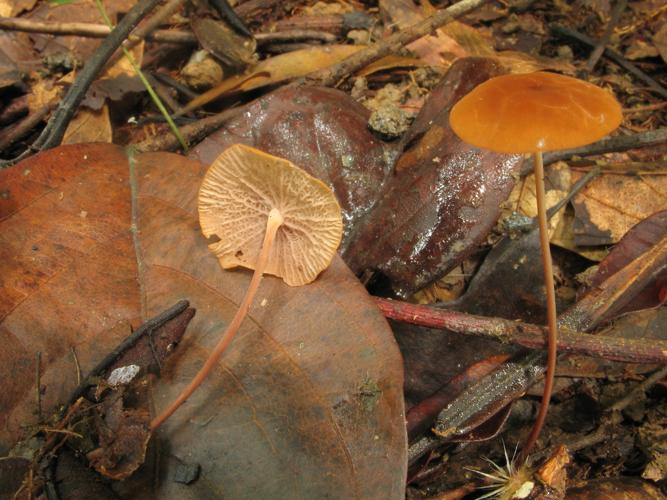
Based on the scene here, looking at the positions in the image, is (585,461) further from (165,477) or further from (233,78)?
(233,78)

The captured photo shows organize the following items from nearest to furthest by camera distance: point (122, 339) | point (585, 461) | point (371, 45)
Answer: point (122, 339) → point (585, 461) → point (371, 45)

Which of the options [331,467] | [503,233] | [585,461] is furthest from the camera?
[503,233]

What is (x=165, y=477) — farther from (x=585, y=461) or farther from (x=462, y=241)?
(x=585, y=461)

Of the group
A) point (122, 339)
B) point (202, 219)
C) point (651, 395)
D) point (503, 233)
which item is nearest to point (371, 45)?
point (503, 233)

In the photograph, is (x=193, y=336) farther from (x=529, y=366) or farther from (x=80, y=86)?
(x=80, y=86)

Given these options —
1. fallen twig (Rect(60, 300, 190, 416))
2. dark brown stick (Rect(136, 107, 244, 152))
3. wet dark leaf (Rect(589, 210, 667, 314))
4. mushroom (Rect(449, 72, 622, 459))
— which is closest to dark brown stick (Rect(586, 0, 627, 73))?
wet dark leaf (Rect(589, 210, 667, 314))

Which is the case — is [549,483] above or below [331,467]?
below

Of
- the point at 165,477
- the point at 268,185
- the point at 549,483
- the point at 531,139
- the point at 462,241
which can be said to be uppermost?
the point at 531,139

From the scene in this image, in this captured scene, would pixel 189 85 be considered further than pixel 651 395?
Yes

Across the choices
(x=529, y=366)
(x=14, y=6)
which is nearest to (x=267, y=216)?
(x=529, y=366)
